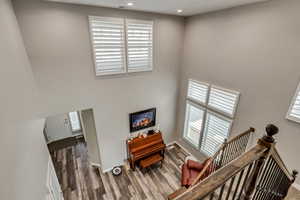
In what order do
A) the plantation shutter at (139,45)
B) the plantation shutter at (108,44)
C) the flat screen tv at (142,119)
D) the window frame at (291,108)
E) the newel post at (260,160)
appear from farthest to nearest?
the flat screen tv at (142,119) → the plantation shutter at (139,45) → the plantation shutter at (108,44) → the window frame at (291,108) → the newel post at (260,160)

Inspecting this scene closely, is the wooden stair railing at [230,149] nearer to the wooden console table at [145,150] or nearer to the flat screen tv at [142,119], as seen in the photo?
the wooden console table at [145,150]

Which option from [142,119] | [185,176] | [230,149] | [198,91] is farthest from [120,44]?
[185,176]

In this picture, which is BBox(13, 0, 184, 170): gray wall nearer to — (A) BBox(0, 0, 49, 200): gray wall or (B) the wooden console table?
(B) the wooden console table

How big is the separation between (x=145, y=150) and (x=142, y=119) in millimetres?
1057

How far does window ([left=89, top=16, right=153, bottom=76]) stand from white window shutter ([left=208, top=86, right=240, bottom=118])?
2117mm

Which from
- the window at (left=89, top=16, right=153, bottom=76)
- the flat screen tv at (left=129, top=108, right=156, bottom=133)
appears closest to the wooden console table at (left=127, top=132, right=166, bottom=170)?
the flat screen tv at (left=129, top=108, right=156, bottom=133)

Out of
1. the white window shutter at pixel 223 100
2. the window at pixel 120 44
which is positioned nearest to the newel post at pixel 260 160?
the white window shutter at pixel 223 100

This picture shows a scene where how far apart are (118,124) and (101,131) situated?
54cm

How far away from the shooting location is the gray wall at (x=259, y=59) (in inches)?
100.0

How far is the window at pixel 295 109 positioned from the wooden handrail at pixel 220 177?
2.14 metres

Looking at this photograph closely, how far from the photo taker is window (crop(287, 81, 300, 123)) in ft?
8.23

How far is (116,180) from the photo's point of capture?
4605mm

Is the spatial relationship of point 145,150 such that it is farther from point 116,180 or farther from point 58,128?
point 58,128

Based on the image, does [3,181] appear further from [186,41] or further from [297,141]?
[186,41]
